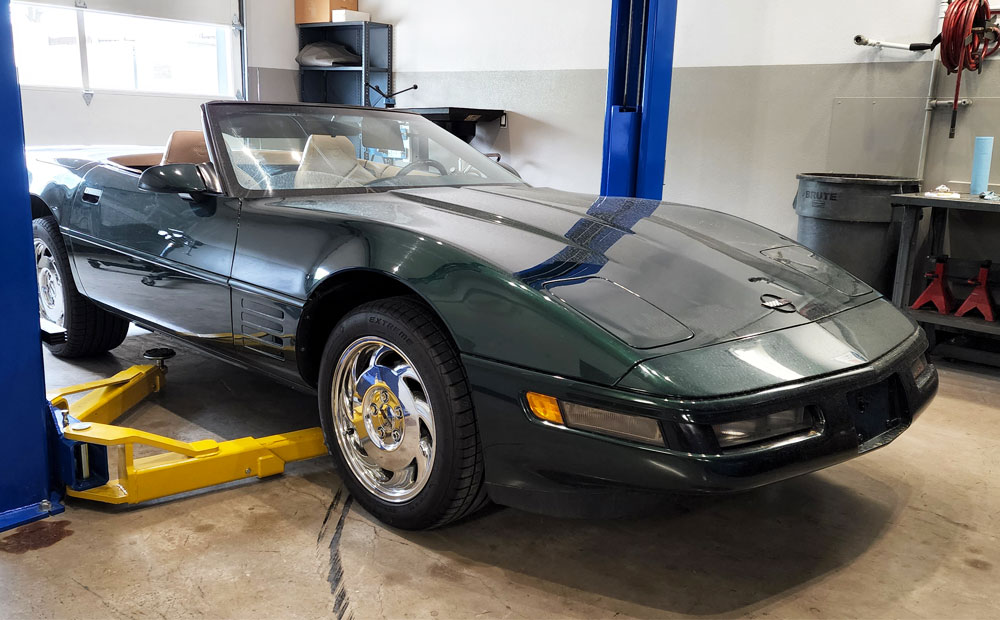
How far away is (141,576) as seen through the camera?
193 centimetres

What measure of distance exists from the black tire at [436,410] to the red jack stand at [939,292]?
11.5 ft

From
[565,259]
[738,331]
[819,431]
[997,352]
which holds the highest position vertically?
[565,259]

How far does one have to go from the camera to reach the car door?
256 centimetres

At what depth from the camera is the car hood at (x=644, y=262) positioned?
1.84 m

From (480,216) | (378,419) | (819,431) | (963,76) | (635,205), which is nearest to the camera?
(819,431)

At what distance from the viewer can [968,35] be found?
4535 mm

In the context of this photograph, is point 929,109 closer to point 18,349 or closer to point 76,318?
point 76,318

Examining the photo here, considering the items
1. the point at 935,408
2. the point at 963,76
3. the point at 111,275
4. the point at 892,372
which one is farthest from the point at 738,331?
the point at 963,76

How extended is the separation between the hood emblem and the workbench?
2724 mm

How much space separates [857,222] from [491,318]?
3.74m

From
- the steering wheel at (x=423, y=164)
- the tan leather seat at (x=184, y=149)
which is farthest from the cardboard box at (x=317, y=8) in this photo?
the steering wheel at (x=423, y=164)

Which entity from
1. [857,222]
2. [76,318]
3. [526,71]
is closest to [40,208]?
[76,318]

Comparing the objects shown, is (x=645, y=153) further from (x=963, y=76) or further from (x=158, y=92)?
(x=158, y=92)

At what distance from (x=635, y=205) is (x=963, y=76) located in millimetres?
3368
